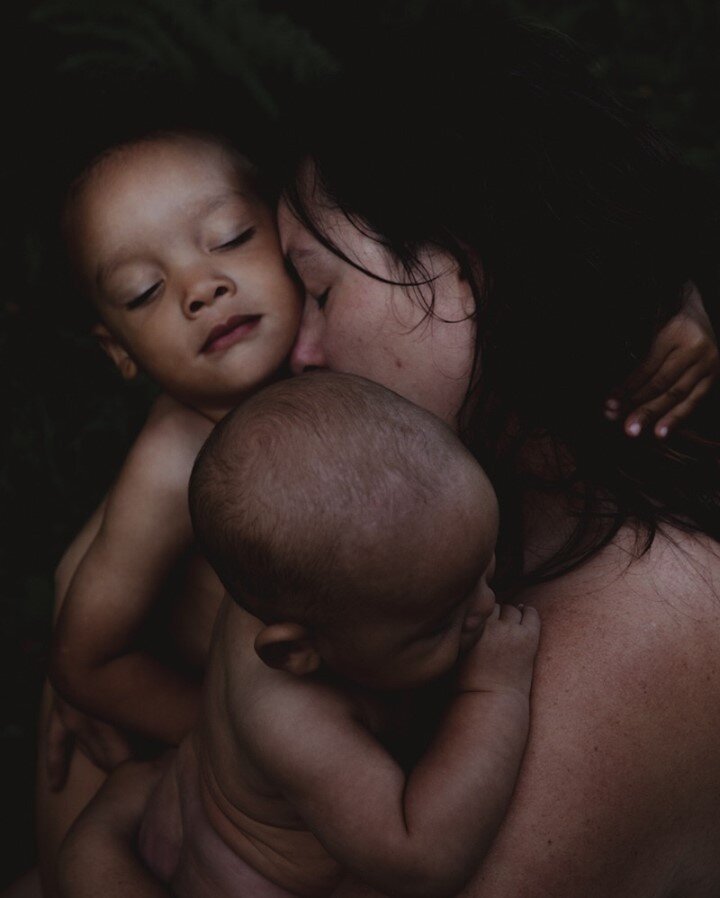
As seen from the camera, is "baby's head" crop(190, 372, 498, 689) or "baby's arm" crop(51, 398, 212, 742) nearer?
"baby's head" crop(190, 372, 498, 689)

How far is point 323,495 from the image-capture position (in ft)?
5.74

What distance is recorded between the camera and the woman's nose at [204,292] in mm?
2432

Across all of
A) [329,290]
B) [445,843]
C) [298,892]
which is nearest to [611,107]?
[329,290]

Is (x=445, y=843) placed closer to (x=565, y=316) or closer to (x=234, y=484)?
(x=234, y=484)

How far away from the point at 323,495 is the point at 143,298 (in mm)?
1046

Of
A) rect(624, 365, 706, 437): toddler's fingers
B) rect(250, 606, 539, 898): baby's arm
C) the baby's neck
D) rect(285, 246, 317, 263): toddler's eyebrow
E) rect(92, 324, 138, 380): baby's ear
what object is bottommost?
rect(92, 324, 138, 380): baby's ear

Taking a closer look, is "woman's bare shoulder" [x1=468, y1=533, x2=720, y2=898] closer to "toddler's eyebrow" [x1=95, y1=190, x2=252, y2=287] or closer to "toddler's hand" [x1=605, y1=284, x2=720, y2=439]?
"toddler's hand" [x1=605, y1=284, x2=720, y2=439]

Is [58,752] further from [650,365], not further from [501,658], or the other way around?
[650,365]

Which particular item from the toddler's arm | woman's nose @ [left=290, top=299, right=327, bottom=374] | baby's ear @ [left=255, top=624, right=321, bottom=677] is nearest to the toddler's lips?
woman's nose @ [left=290, top=299, right=327, bottom=374]

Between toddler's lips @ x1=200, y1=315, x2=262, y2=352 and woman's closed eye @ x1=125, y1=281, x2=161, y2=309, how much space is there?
0.64ft

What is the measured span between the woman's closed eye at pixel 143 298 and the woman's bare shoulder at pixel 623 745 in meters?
1.23

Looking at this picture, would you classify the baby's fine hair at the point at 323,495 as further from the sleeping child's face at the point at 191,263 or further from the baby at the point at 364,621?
the sleeping child's face at the point at 191,263

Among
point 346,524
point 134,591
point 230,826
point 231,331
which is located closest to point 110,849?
point 230,826

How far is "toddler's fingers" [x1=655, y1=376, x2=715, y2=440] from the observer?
2.36 meters
